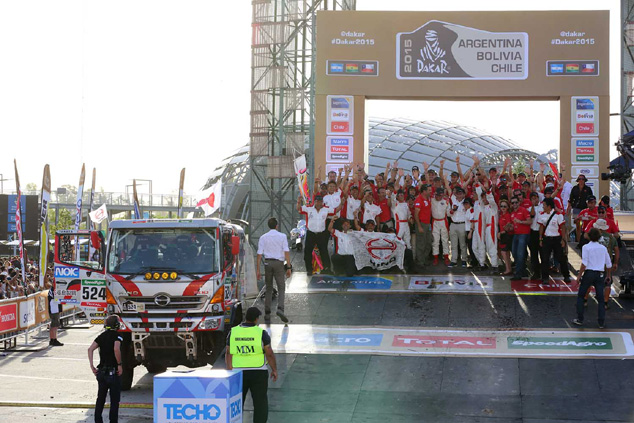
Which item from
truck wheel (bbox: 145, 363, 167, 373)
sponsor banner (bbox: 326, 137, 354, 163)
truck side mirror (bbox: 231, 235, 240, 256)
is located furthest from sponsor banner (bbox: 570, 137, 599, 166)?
truck wheel (bbox: 145, 363, 167, 373)

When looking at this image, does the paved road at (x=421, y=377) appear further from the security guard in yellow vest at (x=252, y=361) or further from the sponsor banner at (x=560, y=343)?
the security guard in yellow vest at (x=252, y=361)

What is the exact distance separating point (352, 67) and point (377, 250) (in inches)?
308

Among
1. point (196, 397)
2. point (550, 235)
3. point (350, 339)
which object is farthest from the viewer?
point (550, 235)

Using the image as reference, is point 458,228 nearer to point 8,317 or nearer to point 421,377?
point 421,377

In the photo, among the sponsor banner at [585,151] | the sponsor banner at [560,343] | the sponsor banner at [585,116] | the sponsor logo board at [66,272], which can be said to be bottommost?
the sponsor banner at [560,343]

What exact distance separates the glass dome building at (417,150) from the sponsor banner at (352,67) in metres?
32.4

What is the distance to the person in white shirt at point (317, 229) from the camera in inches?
723

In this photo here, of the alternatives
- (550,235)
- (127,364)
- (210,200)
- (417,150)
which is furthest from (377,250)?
(417,150)

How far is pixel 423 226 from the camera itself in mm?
19562

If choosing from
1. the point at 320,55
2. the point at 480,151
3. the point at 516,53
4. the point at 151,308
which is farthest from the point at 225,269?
the point at 480,151

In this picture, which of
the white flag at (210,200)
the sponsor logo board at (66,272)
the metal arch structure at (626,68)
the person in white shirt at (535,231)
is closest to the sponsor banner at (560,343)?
the person in white shirt at (535,231)

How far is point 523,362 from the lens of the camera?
13.1 meters

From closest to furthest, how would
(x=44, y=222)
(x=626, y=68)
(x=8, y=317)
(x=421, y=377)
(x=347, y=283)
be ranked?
(x=421, y=377), (x=347, y=283), (x=8, y=317), (x=44, y=222), (x=626, y=68)

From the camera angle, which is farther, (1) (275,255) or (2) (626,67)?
(2) (626,67)
